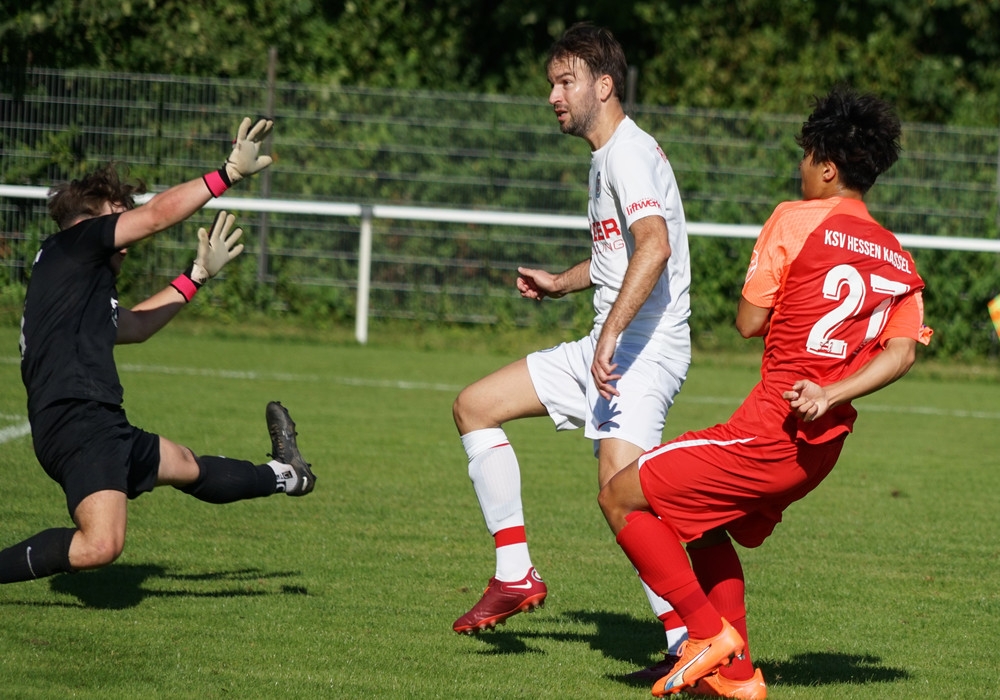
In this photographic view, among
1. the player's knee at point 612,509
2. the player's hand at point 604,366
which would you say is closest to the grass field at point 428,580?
the player's knee at point 612,509

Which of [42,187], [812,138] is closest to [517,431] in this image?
[812,138]

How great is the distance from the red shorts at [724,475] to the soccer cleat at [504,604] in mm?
743

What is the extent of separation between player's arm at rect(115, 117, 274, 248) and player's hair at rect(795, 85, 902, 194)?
1.87 m

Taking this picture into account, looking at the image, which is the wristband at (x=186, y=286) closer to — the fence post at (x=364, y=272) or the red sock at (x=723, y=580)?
the red sock at (x=723, y=580)

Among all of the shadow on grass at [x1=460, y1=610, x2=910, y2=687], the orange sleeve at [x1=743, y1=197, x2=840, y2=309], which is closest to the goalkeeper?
the shadow on grass at [x1=460, y1=610, x2=910, y2=687]

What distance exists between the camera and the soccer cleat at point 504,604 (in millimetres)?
4664

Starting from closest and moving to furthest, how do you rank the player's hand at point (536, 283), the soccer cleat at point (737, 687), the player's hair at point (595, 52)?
the soccer cleat at point (737, 687)
the player's hair at point (595, 52)
the player's hand at point (536, 283)

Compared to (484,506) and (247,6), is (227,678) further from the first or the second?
(247,6)

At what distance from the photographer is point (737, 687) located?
423 centimetres

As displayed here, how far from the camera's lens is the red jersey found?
13.0 ft

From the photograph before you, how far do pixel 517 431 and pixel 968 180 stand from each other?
6.95 m

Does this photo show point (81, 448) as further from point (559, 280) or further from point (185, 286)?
point (559, 280)

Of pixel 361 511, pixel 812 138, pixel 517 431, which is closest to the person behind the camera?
pixel 812 138

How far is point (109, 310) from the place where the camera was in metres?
4.86
